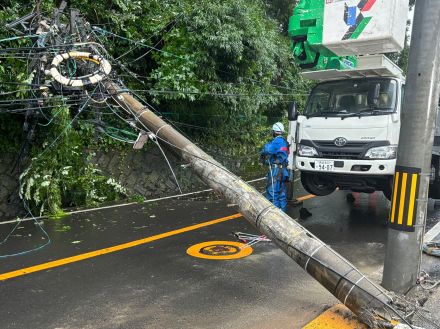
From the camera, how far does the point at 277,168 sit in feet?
24.1

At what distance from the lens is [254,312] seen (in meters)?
3.93

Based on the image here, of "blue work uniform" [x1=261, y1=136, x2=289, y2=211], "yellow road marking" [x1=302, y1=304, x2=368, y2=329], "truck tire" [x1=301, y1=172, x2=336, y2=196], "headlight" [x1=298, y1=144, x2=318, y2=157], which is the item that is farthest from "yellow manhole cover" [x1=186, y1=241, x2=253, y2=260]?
"truck tire" [x1=301, y1=172, x2=336, y2=196]

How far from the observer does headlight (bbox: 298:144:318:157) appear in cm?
723

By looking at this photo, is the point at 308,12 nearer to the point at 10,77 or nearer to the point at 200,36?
the point at 200,36

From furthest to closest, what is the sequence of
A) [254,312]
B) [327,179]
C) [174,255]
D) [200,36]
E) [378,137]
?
[200,36] → [327,179] → [378,137] → [174,255] → [254,312]

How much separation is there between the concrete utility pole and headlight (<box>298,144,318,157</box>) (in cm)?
311

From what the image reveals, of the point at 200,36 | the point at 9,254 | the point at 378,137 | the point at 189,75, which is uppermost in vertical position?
the point at 200,36

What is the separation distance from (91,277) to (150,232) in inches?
80.3

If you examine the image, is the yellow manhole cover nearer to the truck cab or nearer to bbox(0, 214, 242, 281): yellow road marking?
bbox(0, 214, 242, 281): yellow road marking

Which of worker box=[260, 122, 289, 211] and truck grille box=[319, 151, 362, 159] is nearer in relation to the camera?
truck grille box=[319, 151, 362, 159]

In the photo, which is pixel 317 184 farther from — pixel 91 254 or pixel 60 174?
pixel 60 174

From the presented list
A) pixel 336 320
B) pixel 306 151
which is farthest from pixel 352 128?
pixel 336 320

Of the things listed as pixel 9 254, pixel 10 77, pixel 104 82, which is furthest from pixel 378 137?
pixel 10 77

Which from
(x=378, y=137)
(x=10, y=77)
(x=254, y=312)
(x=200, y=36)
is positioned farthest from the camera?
(x=200, y=36)
